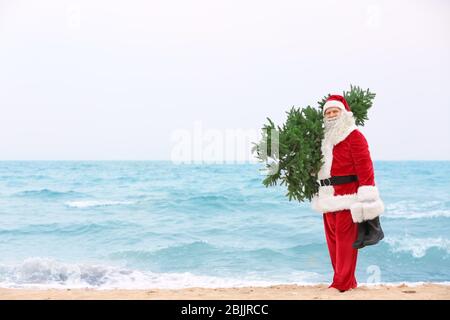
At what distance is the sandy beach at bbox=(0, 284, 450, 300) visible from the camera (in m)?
4.58

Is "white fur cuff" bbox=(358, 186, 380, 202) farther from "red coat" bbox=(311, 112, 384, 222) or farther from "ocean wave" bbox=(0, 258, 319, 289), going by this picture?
"ocean wave" bbox=(0, 258, 319, 289)

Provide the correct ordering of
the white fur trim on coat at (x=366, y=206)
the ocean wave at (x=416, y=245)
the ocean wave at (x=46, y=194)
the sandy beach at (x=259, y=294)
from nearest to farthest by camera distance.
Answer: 1. the white fur trim on coat at (x=366, y=206)
2. the sandy beach at (x=259, y=294)
3. the ocean wave at (x=416, y=245)
4. the ocean wave at (x=46, y=194)

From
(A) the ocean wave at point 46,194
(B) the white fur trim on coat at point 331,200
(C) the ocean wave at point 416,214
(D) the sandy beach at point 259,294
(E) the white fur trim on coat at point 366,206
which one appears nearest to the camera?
(E) the white fur trim on coat at point 366,206

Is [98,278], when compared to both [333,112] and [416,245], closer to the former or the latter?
[333,112]

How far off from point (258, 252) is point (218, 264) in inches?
49.8

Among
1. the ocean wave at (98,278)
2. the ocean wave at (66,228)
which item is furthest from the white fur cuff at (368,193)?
the ocean wave at (66,228)

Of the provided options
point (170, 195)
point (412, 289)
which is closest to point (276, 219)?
point (170, 195)

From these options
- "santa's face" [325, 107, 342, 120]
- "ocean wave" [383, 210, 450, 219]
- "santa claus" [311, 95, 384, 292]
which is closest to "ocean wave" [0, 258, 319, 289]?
"santa claus" [311, 95, 384, 292]

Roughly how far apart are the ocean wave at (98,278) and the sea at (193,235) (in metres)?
0.02

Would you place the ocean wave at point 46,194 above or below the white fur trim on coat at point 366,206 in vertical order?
below

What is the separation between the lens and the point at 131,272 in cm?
841

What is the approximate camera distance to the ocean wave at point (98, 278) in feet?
24.5

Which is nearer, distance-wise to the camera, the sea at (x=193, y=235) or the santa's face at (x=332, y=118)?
the santa's face at (x=332, y=118)

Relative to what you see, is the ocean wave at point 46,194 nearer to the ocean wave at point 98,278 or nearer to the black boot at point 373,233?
the ocean wave at point 98,278
